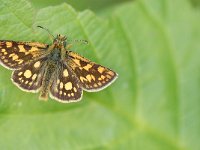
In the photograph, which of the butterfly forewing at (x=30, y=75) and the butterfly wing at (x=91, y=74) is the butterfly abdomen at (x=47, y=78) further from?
the butterfly wing at (x=91, y=74)

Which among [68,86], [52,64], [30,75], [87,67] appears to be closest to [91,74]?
[87,67]

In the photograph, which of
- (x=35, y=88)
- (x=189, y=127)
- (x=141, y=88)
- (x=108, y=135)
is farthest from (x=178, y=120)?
(x=35, y=88)

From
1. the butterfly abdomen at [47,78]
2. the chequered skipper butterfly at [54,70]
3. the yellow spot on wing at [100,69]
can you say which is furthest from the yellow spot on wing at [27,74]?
the yellow spot on wing at [100,69]

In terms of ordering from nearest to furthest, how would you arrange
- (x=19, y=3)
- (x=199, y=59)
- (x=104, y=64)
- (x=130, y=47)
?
(x=19, y=3) < (x=104, y=64) < (x=130, y=47) < (x=199, y=59)

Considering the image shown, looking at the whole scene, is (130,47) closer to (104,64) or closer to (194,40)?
(104,64)

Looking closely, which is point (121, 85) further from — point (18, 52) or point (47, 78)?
point (18, 52)

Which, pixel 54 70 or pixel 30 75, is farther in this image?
pixel 54 70
